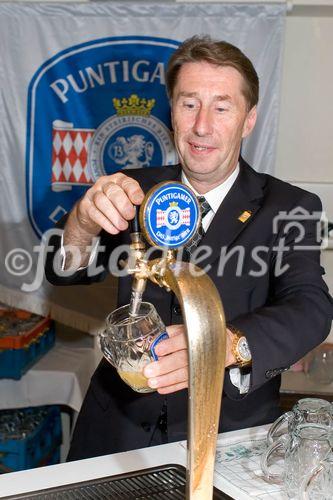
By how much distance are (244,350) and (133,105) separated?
6.95 ft

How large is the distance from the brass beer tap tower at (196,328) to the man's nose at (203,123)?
71cm

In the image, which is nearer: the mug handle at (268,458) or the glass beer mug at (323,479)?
the glass beer mug at (323,479)

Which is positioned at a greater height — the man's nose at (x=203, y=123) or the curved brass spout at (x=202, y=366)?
the man's nose at (x=203, y=123)

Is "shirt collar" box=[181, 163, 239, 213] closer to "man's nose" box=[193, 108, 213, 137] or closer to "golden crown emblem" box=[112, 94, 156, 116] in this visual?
"man's nose" box=[193, 108, 213, 137]

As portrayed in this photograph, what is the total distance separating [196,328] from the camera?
0.93 m

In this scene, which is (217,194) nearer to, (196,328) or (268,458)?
(268,458)

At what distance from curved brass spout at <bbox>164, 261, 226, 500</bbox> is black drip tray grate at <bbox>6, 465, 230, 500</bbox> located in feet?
1.18

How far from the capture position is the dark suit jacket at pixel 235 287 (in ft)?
5.83

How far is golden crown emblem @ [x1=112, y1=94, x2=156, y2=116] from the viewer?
3281 mm

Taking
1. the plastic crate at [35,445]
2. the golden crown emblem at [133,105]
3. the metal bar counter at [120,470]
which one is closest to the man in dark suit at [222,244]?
the metal bar counter at [120,470]

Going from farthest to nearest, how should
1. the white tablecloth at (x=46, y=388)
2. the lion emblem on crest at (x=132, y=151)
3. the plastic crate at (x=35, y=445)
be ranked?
the lion emblem on crest at (x=132, y=151)
the white tablecloth at (x=46, y=388)
the plastic crate at (x=35, y=445)

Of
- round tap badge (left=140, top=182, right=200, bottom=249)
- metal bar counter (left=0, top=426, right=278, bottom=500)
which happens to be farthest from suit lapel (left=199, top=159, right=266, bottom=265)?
round tap badge (left=140, top=182, right=200, bottom=249)

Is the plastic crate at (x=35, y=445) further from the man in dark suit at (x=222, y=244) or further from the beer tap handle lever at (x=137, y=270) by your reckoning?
the beer tap handle lever at (x=137, y=270)

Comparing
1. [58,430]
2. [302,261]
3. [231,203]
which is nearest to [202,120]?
[231,203]
